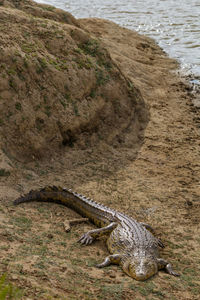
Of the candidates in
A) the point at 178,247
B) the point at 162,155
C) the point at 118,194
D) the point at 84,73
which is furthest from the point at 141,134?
the point at 178,247

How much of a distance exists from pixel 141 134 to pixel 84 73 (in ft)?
5.13

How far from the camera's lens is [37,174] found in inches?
240

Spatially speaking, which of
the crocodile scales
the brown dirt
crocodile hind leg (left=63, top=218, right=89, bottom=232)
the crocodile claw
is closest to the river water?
the brown dirt

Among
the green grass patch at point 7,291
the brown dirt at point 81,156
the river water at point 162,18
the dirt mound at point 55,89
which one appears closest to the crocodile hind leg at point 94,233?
the brown dirt at point 81,156

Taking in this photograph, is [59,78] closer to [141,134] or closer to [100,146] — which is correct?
[100,146]

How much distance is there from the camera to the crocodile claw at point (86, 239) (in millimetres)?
4838

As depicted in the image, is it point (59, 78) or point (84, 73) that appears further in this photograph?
point (84, 73)

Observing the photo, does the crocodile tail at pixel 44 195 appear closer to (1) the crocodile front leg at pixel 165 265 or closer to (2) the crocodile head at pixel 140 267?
(2) the crocodile head at pixel 140 267

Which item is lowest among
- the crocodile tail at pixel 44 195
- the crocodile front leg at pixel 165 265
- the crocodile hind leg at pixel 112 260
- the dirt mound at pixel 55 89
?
the crocodile front leg at pixel 165 265

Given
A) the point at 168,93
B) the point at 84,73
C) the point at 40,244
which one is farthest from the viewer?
the point at 168,93

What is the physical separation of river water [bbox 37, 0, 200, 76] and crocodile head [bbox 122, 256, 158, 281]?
305 inches

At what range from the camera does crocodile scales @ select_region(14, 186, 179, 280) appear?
4.50m

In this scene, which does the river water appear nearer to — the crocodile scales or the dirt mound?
the dirt mound

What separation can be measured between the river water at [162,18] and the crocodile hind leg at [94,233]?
7.18 meters
